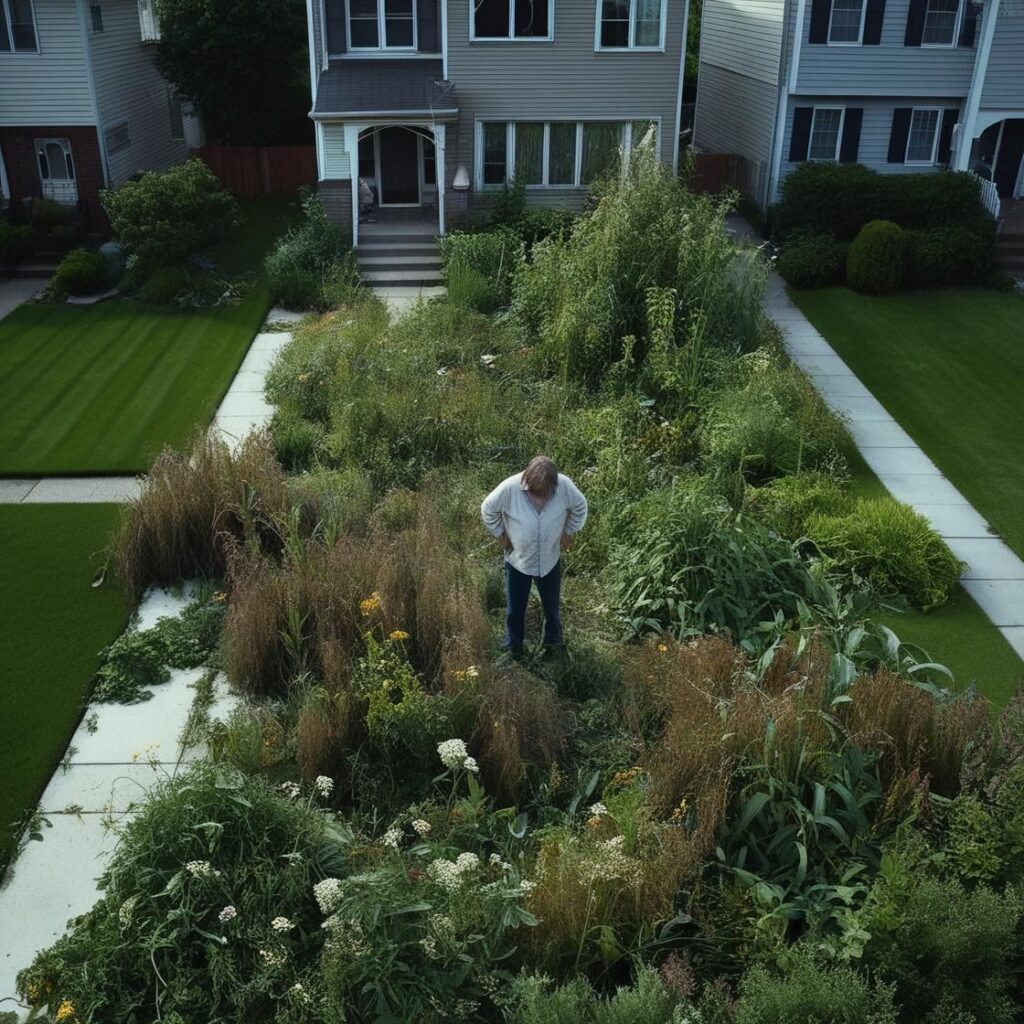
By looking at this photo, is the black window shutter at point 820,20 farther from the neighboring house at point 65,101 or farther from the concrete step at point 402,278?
the neighboring house at point 65,101

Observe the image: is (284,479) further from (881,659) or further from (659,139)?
(659,139)

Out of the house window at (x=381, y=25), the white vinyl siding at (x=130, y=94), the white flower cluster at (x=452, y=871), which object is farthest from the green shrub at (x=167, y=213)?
the white flower cluster at (x=452, y=871)

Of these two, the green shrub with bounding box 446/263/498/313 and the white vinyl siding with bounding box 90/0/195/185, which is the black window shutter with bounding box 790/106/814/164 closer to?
the green shrub with bounding box 446/263/498/313

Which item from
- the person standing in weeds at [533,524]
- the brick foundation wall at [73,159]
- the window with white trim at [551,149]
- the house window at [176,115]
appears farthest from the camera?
the house window at [176,115]

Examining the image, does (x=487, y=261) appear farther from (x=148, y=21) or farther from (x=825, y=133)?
(x=148, y=21)

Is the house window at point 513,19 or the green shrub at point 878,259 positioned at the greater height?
the house window at point 513,19

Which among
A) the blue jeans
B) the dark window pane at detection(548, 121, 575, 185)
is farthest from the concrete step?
the blue jeans

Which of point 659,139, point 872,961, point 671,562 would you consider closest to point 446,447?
point 671,562
